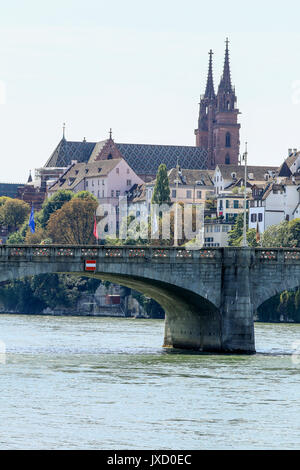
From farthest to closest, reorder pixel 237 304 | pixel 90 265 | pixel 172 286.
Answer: pixel 172 286
pixel 237 304
pixel 90 265

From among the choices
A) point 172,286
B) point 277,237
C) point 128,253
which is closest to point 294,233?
point 277,237

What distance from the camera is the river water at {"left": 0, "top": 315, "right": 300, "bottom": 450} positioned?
183 ft

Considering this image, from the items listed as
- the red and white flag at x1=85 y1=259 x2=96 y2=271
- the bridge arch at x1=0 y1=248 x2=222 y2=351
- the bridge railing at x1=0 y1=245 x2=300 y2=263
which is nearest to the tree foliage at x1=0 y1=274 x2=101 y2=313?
the bridge arch at x1=0 y1=248 x2=222 y2=351

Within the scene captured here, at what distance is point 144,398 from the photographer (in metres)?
67.4

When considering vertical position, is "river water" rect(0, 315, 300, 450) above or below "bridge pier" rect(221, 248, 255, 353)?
below

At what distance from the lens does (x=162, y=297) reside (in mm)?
102750

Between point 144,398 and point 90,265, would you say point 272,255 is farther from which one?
point 144,398

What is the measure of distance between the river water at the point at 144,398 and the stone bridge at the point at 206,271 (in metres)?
3.04

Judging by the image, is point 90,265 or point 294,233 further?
point 294,233

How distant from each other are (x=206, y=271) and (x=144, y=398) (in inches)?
1005

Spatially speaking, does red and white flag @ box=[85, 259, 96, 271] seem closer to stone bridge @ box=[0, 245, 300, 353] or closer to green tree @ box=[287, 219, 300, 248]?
stone bridge @ box=[0, 245, 300, 353]

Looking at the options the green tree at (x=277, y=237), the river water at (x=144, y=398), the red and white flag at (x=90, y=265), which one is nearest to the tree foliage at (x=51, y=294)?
the green tree at (x=277, y=237)

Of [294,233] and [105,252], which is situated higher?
[294,233]

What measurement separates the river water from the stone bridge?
3.04 meters
